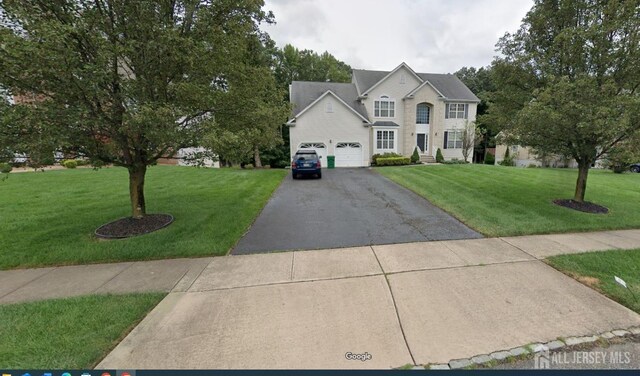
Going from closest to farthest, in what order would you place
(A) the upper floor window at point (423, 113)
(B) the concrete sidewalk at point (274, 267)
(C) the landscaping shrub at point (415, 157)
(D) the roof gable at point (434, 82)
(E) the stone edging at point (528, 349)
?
1. (E) the stone edging at point (528, 349)
2. (B) the concrete sidewalk at point (274, 267)
3. (C) the landscaping shrub at point (415, 157)
4. (D) the roof gable at point (434, 82)
5. (A) the upper floor window at point (423, 113)

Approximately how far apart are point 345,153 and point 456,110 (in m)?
12.2

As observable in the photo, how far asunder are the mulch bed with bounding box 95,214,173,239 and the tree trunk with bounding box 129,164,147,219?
18cm

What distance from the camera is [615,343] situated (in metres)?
2.79

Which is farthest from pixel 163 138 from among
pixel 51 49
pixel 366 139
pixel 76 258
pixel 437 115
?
pixel 437 115

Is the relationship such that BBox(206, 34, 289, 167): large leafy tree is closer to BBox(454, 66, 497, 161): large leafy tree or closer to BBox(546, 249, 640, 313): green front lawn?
BBox(546, 249, 640, 313): green front lawn

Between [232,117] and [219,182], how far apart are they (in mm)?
7154

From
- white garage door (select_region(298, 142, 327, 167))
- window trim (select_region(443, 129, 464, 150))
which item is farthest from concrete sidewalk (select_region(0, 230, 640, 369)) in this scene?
window trim (select_region(443, 129, 464, 150))

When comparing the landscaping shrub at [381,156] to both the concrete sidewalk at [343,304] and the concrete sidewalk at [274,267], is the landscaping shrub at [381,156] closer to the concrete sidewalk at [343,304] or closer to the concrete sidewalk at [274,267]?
the concrete sidewalk at [274,267]

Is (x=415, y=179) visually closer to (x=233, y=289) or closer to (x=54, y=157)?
(x=233, y=289)

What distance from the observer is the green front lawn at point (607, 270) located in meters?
3.64

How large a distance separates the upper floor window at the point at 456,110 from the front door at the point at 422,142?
9.79 ft

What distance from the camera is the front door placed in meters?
25.9

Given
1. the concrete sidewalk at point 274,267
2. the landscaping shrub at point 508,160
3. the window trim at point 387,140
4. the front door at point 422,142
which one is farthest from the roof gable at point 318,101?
the concrete sidewalk at point 274,267

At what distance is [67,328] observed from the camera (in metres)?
3.07
